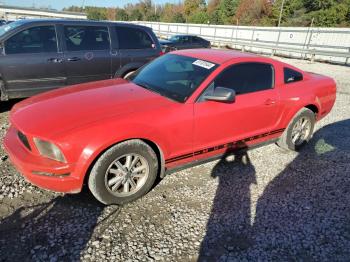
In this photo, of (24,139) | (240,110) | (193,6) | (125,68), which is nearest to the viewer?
(24,139)

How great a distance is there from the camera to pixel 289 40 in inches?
968

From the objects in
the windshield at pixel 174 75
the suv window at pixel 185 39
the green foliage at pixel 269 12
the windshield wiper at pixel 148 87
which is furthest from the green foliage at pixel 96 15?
the windshield wiper at pixel 148 87

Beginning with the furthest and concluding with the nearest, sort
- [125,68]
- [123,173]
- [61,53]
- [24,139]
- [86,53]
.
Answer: [125,68] < [86,53] < [61,53] < [123,173] < [24,139]

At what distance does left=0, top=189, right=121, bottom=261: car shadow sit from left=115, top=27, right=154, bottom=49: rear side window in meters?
4.22

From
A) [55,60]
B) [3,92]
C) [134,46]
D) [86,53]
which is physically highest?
[134,46]

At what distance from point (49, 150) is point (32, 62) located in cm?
342

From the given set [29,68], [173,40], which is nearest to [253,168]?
[29,68]

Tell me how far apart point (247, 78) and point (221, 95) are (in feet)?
2.60

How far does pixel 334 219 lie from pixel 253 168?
1.23 metres

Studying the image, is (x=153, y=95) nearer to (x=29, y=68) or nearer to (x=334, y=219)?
(x=334, y=219)

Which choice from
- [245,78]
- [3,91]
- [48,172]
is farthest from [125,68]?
[48,172]

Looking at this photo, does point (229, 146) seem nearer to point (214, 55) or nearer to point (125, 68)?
point (214, 55)

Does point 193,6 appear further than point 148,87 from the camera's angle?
Yes

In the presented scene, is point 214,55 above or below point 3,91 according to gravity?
above
